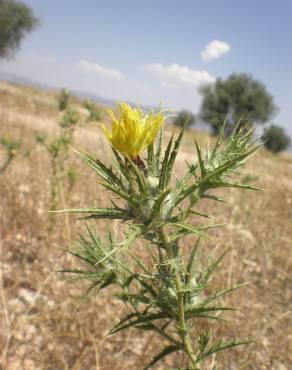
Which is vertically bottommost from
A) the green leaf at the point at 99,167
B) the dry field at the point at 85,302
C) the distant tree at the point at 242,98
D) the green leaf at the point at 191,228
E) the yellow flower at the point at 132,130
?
the dry field at the point at 85,302

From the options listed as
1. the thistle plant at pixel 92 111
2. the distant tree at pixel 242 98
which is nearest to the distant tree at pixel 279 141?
Answer: the distant tree at pixel 242 98

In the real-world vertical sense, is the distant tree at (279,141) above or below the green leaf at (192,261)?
above

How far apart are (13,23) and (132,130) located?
28.3 meters

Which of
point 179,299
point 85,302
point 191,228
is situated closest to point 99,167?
point 191,228

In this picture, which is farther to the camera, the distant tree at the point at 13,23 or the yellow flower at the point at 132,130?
the distant tree at the point at 13,23

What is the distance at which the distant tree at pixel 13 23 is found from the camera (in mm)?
24453

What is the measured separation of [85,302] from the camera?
2250 millimetres

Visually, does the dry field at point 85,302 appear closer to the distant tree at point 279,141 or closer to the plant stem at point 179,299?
the plant stem at point 179,299

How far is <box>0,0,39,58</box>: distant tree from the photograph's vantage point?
80.2ft

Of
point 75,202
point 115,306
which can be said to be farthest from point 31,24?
point 115,306

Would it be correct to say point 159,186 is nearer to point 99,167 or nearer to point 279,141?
point 99,167

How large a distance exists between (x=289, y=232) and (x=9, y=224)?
3304mm

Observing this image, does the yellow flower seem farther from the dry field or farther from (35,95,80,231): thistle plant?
(35,95,80,231): thistle plant

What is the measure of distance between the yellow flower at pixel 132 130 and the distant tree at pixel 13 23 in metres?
27.0
